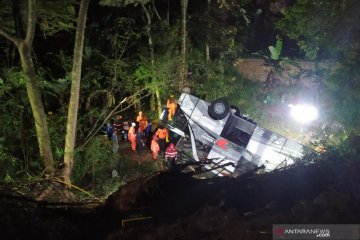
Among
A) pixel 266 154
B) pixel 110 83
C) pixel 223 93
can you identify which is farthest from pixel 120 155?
pixel 223 93

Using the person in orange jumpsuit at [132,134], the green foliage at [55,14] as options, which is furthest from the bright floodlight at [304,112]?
the green foliage at [55,14]

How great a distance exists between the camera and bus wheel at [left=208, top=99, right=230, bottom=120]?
1223 cm

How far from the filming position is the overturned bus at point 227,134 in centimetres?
1234

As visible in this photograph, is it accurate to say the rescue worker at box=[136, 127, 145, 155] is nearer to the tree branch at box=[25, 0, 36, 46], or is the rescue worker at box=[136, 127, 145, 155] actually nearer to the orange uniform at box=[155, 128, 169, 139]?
the orange uniform at box=[155, 128, 169, 139]

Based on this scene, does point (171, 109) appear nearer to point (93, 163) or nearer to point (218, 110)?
point (218, 110)

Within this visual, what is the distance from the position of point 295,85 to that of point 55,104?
11.5m

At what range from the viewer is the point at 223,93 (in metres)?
18.1

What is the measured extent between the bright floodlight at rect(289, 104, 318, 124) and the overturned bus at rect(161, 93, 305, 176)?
2129 millimetres

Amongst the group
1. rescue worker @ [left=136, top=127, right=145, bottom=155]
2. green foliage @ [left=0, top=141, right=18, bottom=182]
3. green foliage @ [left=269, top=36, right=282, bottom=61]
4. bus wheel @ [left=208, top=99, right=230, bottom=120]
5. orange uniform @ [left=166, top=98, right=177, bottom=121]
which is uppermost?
green foliage @ [left=269, top=36, right=282, bottom=61]

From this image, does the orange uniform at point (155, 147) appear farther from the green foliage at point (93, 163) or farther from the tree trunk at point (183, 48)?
the tree trunk at point (183, 48)

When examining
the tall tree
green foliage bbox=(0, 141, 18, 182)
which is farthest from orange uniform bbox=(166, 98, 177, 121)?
green foliage bbox=(0, 141, 18, 182)

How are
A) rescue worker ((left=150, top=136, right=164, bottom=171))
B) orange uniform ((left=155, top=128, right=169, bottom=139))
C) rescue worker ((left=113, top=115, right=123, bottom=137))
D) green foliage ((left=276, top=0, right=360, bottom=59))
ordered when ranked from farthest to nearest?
rescue worker ((left=113, top=115, right=123, bottom=137))
orange uniform ((left=155, top=128, right=169, bottom=139))
rescue worker ((left=150, top=136, right=164, bottom=171))
green foliage ((left=276, top=0, right=360, bottom=59))

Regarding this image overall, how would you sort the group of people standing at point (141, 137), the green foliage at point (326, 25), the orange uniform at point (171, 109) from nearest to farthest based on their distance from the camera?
the green foliage at point (326, 25)
the orange uniform at point (171, 109)
the group of people standing at point (141, 137)

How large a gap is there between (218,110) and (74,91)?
4.87m
